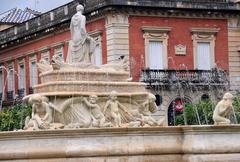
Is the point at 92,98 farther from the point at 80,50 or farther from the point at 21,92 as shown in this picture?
the point at 21,92

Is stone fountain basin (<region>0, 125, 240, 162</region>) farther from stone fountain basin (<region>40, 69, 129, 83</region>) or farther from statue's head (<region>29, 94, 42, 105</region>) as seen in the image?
stone fountain basin (<region>40, 69, 129, 83</region>)

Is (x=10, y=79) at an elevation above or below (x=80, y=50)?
below

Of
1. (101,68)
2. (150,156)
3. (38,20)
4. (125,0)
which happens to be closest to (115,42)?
(125,0)

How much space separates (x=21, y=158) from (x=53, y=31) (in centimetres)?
3510

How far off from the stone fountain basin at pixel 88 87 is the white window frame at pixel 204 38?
26423 millimetres

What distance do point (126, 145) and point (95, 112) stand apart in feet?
10.0

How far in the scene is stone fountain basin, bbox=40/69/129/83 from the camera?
23750mm

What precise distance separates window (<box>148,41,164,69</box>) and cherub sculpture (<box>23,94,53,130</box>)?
1070 inches

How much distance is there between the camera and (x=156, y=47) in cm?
4966

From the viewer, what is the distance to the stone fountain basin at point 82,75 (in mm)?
23750

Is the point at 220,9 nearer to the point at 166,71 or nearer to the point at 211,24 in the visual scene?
the point at 211,24

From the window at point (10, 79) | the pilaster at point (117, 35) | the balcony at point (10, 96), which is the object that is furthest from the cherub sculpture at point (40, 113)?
the window at point (10, 79)

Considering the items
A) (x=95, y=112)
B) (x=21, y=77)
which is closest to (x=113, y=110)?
(x=95, y=112)

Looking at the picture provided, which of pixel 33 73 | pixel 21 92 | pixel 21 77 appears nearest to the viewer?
pixel 33 73
